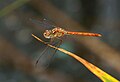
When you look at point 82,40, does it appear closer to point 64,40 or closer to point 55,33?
point 64,40

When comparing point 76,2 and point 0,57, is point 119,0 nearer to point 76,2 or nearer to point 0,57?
point 76,2

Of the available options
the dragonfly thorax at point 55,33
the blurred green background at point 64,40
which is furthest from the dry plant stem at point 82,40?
the dragonfly thorax at point 55,33

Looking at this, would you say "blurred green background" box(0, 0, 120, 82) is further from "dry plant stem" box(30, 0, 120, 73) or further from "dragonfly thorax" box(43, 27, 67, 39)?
"dragonfly thorax" box(43, 27, 67, 39)

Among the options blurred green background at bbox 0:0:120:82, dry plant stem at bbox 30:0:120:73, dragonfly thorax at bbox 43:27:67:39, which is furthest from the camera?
blurred green background at bbox 0:0:120:82

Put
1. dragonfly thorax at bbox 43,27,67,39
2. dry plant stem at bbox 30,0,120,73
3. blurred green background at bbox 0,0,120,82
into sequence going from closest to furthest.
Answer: dragonfly thorax at bbox 43,27,67,39, dry plant stem at bbox 30,0,120,73, blurred green background at bbox 0,0,120,82

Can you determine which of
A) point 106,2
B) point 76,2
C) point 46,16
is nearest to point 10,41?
point 46,16

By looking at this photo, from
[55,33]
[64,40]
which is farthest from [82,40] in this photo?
[55,33]

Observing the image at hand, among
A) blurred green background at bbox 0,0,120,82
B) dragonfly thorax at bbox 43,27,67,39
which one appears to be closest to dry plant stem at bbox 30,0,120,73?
blurred green background at bbox 0,0,120,82

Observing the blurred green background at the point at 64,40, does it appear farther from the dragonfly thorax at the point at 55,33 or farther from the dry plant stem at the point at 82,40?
the dragonfly thorax at the point at 55,33
